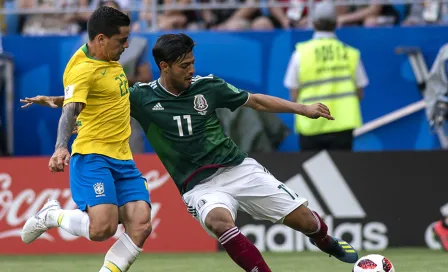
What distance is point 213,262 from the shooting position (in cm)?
1011

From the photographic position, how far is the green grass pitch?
916 cm

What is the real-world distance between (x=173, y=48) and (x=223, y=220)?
1.32 m

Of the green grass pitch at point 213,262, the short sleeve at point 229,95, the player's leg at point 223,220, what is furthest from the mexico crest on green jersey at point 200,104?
the green grass pitch at point 213,262

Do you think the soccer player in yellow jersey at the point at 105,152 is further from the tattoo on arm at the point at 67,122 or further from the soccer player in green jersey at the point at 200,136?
the soccer player in green jersey at the point at 200,136

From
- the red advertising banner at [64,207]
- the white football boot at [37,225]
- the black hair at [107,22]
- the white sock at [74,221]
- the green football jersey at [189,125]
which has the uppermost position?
the black hair at [107,22]

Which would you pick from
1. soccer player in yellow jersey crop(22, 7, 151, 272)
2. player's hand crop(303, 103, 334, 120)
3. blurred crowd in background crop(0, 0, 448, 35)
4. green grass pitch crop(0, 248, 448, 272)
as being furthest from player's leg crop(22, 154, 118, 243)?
blurred crowd in background crop(0, 0, 448, 35)

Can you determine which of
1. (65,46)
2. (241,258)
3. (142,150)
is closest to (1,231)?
(142,150)

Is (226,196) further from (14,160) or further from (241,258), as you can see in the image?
(14,160)

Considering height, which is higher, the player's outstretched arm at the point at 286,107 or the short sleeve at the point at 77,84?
the short sleeve at the point at 77,84

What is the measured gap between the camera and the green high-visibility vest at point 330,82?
11.4 meters

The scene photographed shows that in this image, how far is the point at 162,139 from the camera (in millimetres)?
7961

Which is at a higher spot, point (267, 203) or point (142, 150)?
point (267, 203)

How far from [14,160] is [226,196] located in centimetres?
457

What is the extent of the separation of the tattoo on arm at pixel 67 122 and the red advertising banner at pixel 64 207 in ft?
13.8
